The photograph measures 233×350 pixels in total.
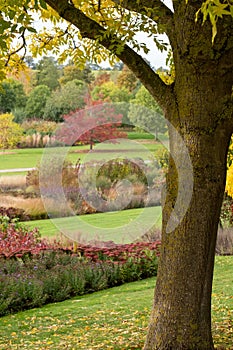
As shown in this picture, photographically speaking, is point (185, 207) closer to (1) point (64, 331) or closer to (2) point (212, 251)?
(2) point (212, 251)

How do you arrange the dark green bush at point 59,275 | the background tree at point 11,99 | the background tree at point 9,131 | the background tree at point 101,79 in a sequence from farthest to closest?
1. the background tree at point 101,79
2. the background tree at point 11,99
3. the background tree at point 9,131
4. the dark green bush at point 59,275

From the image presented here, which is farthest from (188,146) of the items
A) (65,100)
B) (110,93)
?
A: (65,100)

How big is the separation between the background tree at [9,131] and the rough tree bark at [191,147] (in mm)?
Answer: 11619

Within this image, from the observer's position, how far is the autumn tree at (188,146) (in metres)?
4.07

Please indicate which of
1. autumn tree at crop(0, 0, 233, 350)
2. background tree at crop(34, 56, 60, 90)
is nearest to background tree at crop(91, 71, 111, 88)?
background tree at crop(34, 56, 60, 90)

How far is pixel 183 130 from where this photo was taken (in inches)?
162

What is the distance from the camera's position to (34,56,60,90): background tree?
726 inches

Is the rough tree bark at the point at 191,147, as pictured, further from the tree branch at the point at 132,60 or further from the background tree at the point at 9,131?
the background tree at the point at 9,131

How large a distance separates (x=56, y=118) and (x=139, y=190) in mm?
3377

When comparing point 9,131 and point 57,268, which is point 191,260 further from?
point 9,131

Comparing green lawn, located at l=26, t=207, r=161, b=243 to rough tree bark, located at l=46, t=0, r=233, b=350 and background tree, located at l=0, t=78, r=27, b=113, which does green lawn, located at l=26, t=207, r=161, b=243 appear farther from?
rough tree bark, located at l=46, t=0, r=233, b=350

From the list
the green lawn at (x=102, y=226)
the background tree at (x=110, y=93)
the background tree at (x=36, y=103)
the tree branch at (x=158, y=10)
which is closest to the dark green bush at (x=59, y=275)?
the green lawn at (x=102, y=226)

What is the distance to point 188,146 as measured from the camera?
4.11 m

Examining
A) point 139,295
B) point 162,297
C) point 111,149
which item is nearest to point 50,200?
point 111,149
